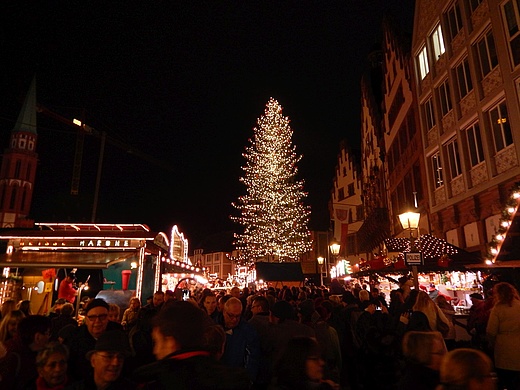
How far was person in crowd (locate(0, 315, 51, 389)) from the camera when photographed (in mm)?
3996

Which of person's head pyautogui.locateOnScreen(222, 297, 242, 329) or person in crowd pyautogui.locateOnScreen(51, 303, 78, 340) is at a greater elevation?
person's head pyautogui.locateOnScreen(222, 297, 242, 329)

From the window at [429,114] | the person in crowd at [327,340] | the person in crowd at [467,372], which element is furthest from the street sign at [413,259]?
the window at [429,114]

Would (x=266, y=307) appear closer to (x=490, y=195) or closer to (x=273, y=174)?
(x=490, y=195)

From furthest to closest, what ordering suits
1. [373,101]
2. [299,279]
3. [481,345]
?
[373,101]
[299,279]
[481,345]

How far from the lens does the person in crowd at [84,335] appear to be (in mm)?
4254

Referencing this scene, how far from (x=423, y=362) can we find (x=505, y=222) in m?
6.84

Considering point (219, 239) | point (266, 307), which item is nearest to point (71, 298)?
point (266, 307)

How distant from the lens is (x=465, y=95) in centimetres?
1598

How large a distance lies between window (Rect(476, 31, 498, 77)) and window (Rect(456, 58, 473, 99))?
0.92 meters

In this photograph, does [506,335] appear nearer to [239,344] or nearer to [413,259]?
[239,344]

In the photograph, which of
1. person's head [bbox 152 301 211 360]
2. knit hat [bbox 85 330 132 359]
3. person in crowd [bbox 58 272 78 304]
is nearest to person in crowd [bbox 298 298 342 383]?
knit hat [bbox 85 330 132 359]

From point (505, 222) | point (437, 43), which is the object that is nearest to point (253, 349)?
point (505, 222)

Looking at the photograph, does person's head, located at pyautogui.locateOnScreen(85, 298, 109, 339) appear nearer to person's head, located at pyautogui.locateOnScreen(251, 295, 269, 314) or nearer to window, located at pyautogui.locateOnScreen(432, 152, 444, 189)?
person's head, located at pyautogui.locateOnScreen(251, 295, 269, 314)

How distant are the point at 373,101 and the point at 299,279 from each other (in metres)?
18.2
